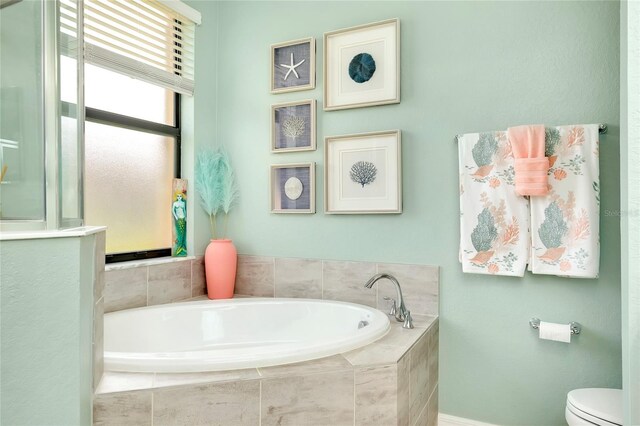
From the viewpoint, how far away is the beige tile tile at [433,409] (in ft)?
6.89

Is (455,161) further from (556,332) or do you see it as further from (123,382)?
(123,382)

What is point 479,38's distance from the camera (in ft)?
7.24

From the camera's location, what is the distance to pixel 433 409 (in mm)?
2188

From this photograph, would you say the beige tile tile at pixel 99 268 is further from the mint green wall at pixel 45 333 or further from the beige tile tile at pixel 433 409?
the beige tile tile at pixel 433 409

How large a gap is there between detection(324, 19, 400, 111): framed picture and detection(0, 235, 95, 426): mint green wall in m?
1.74

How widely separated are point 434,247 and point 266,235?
44.3 inches

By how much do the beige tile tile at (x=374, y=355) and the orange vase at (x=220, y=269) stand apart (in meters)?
1.26

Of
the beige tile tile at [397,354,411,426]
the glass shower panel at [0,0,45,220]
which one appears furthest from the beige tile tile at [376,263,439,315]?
the glass shower panel at [0,0,45,220]

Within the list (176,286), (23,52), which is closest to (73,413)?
(23,52)

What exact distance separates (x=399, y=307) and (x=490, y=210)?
0.70 m

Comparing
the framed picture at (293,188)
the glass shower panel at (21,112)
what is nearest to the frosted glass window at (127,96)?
the framed picture at (293,188)

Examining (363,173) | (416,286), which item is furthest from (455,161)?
(416,286)

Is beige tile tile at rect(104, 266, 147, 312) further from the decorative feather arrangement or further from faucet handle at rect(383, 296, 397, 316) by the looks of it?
faucet handle at rect(383, 296, 397, 316)

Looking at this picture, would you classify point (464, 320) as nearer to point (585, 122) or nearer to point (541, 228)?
point (541, 228)
